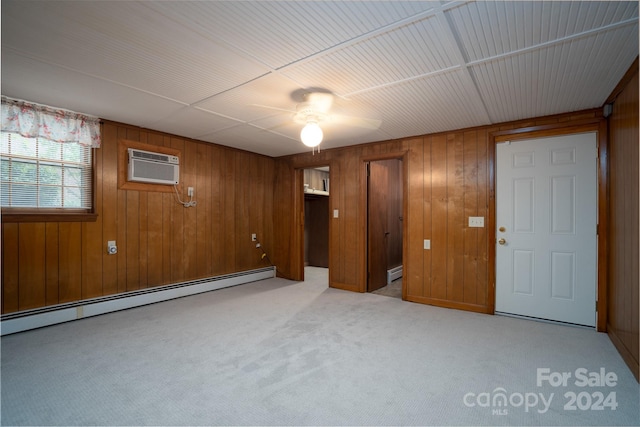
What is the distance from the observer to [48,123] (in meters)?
3.06

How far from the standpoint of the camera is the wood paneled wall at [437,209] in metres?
3.57

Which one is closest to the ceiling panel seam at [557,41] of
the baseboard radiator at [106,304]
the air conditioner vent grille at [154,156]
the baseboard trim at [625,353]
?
the baseboard trim at [625,353]

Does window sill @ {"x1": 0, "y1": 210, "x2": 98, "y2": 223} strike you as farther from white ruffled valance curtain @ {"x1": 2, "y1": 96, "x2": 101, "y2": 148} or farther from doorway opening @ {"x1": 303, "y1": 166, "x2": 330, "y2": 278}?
doorway opening @ {"x1": 303, "y1": 166, "x2": 330, "y2": 278}

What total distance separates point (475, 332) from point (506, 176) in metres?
1.81

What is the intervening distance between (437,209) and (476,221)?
18.9 inches

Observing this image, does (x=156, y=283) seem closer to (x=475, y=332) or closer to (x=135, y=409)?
(x=135, y=409)

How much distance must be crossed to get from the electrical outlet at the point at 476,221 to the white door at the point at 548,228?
0.56 ft

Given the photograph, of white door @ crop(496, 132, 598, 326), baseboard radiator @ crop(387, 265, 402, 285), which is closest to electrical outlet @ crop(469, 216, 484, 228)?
white door @ crop(496, 132, 598, 326)

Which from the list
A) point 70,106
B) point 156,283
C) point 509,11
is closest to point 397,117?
point 509,11

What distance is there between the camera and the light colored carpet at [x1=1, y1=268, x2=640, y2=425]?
5.67ft

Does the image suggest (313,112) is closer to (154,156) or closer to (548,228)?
(154,156)

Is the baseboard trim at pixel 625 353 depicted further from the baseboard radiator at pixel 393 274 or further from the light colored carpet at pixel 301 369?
the baseboard radiator at pixel 393 274

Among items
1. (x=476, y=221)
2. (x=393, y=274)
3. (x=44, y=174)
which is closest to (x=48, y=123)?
(x=44, y=174)

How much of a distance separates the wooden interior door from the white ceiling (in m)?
1.57
